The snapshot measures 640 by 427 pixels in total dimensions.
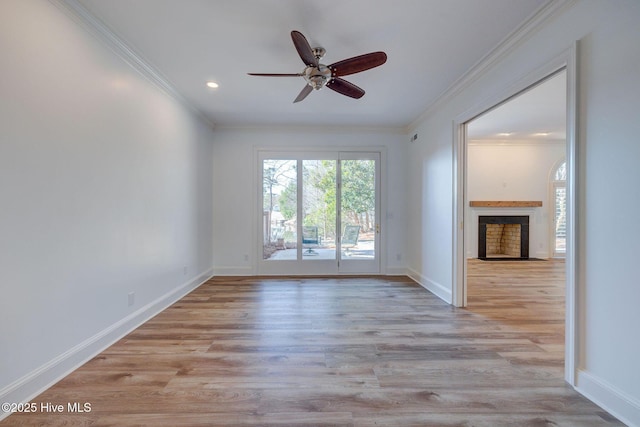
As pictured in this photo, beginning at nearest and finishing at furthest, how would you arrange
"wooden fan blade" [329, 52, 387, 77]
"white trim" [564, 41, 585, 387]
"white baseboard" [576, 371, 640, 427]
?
1. "white baseboard" [576, 371, 640, 427]
2. "white trim" [564, 41, 585, 387]
3. "wooden fan blade" [329, 52, 387, 77]

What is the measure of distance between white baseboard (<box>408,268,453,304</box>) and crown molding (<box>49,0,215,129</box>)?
164 inches

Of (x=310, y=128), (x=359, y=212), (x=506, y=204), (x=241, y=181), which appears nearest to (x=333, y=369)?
(x=359, y=212)

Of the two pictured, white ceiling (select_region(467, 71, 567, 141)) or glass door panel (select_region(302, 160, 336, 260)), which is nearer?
white ceiling (select_region(467, 71, 567, 141))

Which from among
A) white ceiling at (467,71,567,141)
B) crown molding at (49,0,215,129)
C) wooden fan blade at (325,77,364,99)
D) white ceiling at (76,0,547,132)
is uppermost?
white ceiling at (467,71,567,141)

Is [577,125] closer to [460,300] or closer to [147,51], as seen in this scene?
[460,300]

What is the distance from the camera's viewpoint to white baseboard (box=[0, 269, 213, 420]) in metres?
1.56

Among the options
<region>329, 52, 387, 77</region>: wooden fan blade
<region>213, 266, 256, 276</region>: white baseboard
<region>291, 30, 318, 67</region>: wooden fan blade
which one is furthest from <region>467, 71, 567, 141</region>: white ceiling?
<region>213, 266, 256, 276</region>: white baseboard

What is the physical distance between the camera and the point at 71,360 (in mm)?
1898

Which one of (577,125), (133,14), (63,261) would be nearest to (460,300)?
(577,125)

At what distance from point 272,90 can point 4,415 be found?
3333mm

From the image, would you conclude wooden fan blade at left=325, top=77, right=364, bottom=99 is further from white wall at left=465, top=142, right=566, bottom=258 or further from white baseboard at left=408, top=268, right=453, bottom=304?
white wall at left=465, top=142, right=566, bottom=258

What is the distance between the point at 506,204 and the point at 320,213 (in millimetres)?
4717

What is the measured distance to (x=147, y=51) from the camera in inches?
97.0

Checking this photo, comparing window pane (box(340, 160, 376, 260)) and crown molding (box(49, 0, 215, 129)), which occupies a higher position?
crown molding (box(49, 0, 215, 129))
